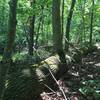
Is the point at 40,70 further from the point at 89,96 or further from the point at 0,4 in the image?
the point at 0,4

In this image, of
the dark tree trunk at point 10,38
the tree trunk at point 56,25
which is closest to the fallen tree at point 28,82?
the dark tree trunk at point 10,38

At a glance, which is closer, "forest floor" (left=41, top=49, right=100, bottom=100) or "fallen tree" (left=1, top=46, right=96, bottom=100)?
"fallen tree" (left=1, top=46, right=96, bottom=100)

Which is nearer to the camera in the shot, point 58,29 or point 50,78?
point 50,78

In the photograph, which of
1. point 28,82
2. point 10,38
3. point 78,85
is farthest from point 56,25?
point 10,38

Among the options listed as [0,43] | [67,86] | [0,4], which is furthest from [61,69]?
[0,4]

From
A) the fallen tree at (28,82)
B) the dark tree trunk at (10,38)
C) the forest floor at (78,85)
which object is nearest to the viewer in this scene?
the dark tree trunk at (10,38)

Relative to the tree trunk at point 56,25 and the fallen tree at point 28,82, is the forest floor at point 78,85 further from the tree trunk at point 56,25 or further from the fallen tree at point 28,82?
the tree trunk at point 56,25

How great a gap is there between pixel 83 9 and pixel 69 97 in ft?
70.8

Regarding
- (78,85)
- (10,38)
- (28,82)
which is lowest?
(78,85)

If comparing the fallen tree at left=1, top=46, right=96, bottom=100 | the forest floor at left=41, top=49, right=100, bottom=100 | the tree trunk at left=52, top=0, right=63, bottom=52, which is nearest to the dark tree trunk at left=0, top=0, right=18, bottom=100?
the fallen tree at left=1, top=46, right=96, bottom=100

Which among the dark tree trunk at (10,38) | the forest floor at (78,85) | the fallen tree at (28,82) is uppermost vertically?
the dark tree trunk at (10,38)

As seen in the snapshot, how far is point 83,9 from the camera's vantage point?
26.3 meters

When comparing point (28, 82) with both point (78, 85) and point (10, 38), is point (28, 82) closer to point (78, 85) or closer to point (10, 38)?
point (78, 85)

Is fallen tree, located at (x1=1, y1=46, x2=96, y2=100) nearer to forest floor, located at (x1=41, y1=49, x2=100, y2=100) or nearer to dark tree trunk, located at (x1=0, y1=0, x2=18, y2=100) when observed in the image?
forest floor, located at (x1=41, y1=49, x2=100, y2=100)
